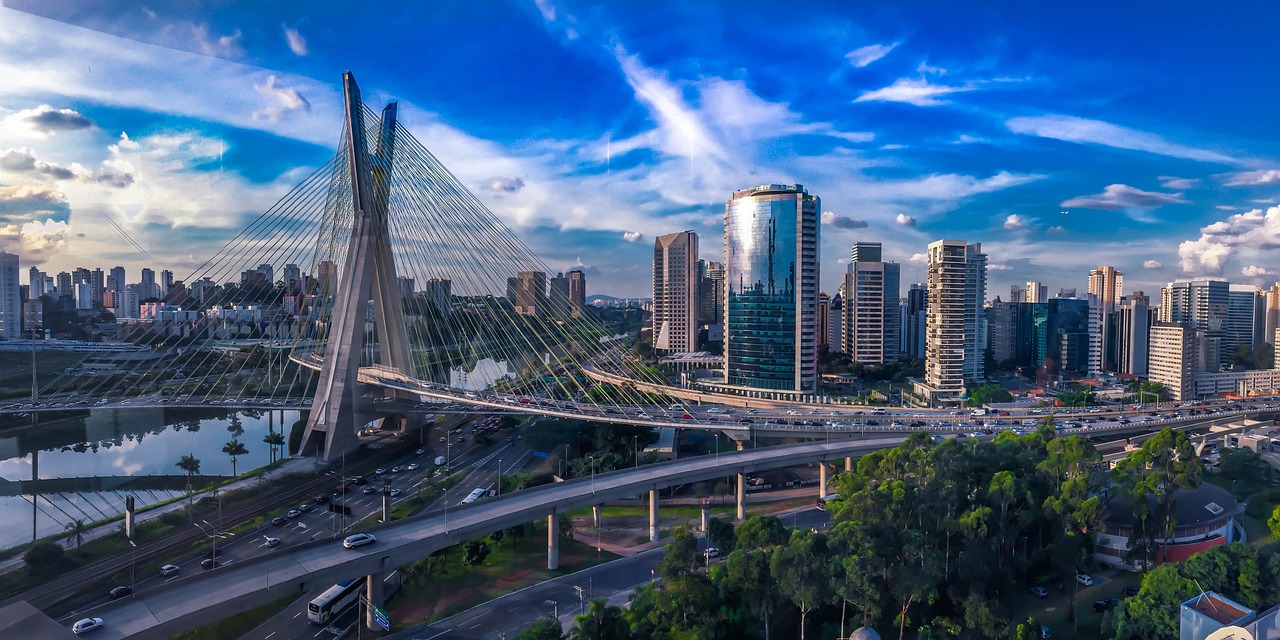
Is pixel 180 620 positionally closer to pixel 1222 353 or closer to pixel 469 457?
pixel 469 457

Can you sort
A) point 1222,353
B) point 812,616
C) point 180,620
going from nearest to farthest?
point 180,620, point 812,616, point 1222,353

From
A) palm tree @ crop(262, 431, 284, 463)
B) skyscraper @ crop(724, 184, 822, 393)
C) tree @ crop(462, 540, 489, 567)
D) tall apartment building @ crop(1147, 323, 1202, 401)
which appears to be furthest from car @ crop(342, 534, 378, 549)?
A: tall apartment building @ crop(1147, 323, 1202, 401)

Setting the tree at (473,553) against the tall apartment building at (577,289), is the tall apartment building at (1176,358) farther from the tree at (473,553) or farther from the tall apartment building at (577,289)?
the tree at (473,553)

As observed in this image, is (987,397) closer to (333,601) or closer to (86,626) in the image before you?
(333,601)

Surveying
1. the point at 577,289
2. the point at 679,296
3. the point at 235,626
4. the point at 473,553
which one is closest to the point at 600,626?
the point at 473,553

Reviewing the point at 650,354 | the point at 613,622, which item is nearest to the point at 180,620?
the point at 613,622

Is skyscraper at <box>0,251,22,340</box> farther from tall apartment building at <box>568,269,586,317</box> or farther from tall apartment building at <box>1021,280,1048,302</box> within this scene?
tall apartment building at <box>1021,280,1048,302</box>
